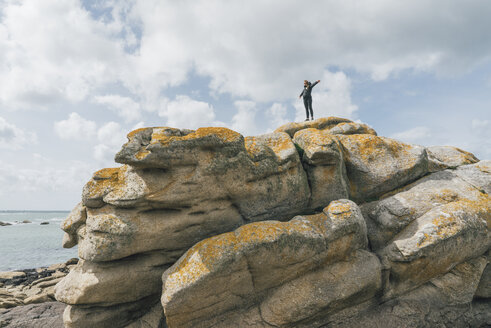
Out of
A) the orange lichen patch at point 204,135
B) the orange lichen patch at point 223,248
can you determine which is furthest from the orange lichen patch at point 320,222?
the orange lichen patch at point 204,135

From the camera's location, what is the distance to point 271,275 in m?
10.4

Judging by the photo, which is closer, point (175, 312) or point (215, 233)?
point (175, 312)

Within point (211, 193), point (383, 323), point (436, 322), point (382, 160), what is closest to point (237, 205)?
point (211, 193)

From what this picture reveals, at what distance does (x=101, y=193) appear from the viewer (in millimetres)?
11398

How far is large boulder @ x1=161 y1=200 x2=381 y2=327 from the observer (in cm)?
956

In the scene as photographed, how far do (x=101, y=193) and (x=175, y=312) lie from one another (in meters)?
5.90

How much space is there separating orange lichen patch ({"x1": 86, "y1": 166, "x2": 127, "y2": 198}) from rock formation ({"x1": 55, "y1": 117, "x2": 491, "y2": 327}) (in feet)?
0.21

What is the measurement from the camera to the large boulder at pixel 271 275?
9562 millimetres

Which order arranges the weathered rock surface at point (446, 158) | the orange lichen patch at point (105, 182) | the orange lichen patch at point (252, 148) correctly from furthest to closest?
the weathered rock surface at point (446, 158) → the orange lichen patch at point (252, 148) → the orange lichen patch at point (105, 182)

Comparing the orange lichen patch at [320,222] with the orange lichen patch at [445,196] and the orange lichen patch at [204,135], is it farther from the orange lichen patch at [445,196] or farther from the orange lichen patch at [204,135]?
the orange lichen patch at [445,196]

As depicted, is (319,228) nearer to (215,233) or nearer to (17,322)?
(215,233)

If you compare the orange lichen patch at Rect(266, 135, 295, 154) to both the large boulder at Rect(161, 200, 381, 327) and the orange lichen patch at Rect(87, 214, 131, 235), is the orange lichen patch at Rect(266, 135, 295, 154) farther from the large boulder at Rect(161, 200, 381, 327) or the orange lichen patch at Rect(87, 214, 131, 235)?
the orange lichen patch at Rect(87, 214, 131, 235)

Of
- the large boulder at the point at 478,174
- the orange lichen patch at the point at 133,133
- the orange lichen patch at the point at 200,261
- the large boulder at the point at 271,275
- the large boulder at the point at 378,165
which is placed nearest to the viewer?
the orange lichen patch at the point at 200,261

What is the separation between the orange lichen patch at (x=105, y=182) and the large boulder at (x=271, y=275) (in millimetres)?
4440
